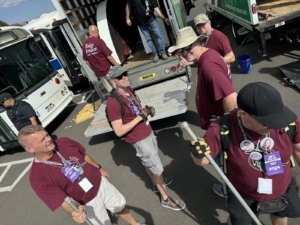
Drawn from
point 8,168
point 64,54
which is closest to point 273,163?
point 8,168

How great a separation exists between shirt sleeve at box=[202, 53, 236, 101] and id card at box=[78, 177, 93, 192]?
5.51ft

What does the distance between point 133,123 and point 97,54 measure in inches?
120

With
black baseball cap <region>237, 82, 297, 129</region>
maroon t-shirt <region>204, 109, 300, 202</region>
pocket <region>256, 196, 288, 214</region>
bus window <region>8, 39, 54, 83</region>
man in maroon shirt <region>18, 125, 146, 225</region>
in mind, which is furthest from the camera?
bus window <region>8, 39, 54, 83</region>

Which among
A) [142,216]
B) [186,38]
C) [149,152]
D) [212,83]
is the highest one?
[186,38]

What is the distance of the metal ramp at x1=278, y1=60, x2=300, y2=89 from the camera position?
4.88 meters

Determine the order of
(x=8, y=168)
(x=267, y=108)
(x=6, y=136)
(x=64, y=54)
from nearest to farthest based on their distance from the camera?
(x=267, y=108) < (x=8, y=168) < (x=6, y=136) < (x=64, y=54)

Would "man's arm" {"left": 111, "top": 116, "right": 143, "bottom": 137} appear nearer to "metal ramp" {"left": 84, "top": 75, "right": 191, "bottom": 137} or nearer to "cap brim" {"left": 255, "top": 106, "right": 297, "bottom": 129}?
"cap brim" {"left": 255, "top": 106, "right": 297, "bottom": 129}

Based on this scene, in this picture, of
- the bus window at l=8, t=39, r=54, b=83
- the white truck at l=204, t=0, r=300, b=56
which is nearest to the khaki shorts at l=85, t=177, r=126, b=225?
the white truck at l=204, t=0, r=300, b=56

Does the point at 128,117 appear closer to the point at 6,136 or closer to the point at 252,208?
the point at 252,208

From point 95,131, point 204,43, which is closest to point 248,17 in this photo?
point 204,43

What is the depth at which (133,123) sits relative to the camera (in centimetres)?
276

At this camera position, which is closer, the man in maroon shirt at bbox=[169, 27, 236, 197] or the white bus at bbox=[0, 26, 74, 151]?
the man in maroon shirt at bbox=[169, 27, 236, 197]

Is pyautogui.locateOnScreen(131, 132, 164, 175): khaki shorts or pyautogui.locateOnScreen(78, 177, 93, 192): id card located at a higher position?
pyautogui.locateOnScreen(78, 177, 93, 192): id card

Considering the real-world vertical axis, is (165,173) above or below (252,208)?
below
